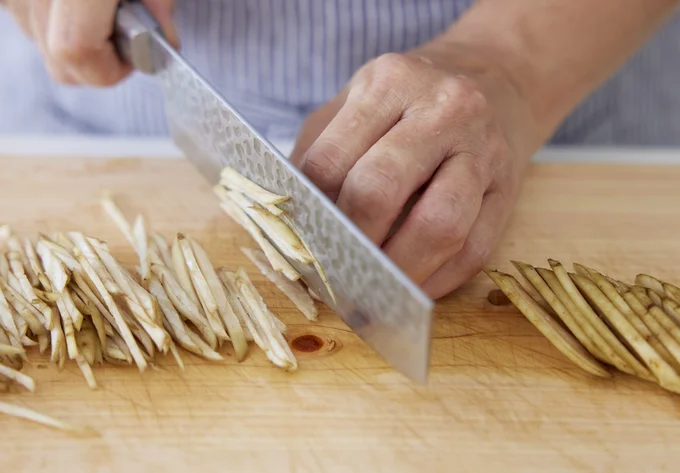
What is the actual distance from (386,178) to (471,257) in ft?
0.79

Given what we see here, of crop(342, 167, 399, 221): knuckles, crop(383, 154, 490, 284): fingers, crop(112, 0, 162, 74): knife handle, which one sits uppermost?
crop(112, 0, 162, 74): knife handle

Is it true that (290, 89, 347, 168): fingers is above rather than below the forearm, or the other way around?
below

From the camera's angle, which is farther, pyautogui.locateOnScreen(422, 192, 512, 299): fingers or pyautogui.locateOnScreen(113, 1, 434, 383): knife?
pyautogui.locateOnScreen(422, 192, 512, 299): fingers

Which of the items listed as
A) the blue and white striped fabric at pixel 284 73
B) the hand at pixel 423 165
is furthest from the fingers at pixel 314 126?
the blue and white striped fabric at pixel 284 73

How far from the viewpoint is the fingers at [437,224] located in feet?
4.09

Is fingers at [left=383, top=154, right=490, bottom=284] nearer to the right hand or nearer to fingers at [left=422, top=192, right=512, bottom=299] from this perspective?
fingers at [left=422, top=192, right=512, bottom=299]

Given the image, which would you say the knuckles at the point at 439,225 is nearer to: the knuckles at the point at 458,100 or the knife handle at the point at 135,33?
the knuckles at the point at 458,100

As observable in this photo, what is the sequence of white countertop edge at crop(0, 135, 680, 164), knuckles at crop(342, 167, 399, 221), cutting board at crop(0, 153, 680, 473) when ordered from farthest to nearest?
white countertop edge at crop(0, 135, 680, 164) < knuckles at crop(342, 167, 399, 221) < cutting board at crop(0, 153, 680, 473)

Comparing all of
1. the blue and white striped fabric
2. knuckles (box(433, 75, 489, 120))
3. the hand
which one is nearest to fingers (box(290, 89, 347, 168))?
the hand

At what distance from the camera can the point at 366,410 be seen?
1189 mm

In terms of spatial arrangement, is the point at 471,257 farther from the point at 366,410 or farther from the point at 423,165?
the point at 366,410

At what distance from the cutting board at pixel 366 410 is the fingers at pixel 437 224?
157 mm

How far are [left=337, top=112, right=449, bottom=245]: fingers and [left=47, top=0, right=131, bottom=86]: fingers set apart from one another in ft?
2.40

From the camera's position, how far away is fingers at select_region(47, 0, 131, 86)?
1634 mm
